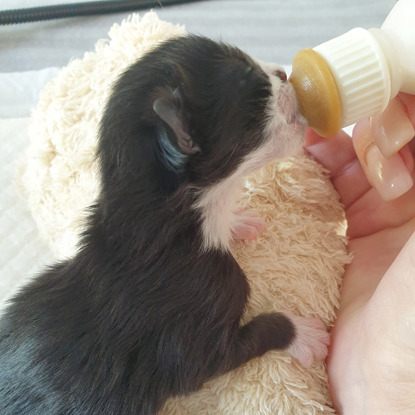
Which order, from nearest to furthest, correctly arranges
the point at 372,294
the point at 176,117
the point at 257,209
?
the point at 176,117 → the point at 372,294 → the point at 257,209

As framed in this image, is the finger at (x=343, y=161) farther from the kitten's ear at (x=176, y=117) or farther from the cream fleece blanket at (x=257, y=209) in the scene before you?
the kitten's ear at (x=176, y=117)

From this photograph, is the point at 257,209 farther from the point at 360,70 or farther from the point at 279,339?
the point at 360,70

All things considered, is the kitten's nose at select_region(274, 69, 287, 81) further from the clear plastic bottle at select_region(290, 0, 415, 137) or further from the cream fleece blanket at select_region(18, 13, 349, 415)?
the cream fleece blanket at select_region(18, 13, 349, 415)

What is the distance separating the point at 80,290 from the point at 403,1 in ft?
2.51

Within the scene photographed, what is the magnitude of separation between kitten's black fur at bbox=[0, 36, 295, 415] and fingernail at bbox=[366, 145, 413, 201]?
0.28 meters

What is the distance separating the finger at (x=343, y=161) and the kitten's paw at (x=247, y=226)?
276 millimetres

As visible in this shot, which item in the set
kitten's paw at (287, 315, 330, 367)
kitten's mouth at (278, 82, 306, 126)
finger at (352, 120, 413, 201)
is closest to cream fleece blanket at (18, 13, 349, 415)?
kitten's paw at (287, 315, 330, 367)

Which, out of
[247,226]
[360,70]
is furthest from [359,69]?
[247,226]

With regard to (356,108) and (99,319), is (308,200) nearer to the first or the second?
(356,108)

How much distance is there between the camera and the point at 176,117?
29.7 inches

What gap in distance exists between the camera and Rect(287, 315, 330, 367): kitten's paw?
95 cm

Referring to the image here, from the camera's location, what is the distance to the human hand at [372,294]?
790mm

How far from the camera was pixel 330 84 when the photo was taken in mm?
800

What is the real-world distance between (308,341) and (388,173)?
0.38m
